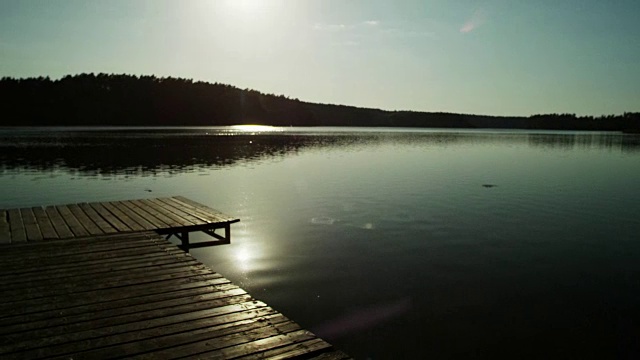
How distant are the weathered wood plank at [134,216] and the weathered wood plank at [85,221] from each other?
1.08m

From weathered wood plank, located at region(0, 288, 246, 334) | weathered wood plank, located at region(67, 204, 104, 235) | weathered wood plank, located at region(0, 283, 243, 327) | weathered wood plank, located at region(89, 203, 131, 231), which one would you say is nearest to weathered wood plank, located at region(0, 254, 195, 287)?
weathered wood plank, located at region(0, 283, 243, 327)

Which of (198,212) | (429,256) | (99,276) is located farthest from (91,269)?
(429,256)

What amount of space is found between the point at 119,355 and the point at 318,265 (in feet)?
27.2

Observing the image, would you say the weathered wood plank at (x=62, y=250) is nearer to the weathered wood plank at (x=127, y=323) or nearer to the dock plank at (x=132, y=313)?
the dock plank at (x=132, y=313)

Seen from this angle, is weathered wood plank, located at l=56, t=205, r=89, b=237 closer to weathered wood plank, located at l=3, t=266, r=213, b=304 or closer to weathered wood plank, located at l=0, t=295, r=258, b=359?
weathered wood plank, located at l=3, t=266, r=213, b=304

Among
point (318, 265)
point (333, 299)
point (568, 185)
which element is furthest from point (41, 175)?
point (568, 185)

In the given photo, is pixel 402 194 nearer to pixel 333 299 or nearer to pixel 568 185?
pixel 568 185

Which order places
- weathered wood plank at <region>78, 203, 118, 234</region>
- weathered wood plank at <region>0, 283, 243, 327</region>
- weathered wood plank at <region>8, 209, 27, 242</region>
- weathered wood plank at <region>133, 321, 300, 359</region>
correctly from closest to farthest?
weathered wood plank at <region>133, 321, 300, 359</region> → weathered wood plank at <region>0, 283, 243, 327</region> → weathered wood plank at <region>8, 209, 27, 242</region> → weathered wood plank at <region>78, 203, 118, 234</region>

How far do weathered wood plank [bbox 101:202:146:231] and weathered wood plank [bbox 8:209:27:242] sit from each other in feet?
7.90

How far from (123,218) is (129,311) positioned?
7.46m

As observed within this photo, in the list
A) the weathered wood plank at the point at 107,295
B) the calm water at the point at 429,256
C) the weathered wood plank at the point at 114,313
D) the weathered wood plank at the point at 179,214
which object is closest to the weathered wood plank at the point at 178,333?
the weathered wood plank at the point at 114,313

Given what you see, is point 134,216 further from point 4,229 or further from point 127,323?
point 127,323

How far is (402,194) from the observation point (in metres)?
26.4

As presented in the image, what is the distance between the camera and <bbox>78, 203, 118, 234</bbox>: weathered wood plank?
1154 cm
